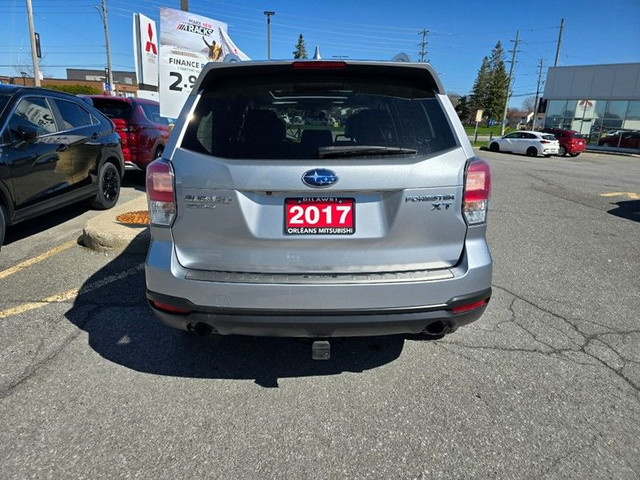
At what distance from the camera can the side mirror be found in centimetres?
471

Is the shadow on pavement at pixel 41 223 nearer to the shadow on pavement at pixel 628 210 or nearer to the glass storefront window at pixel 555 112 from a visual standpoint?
the shadow on pavement at pixel 628 210

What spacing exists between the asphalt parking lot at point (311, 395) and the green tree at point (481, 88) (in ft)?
306

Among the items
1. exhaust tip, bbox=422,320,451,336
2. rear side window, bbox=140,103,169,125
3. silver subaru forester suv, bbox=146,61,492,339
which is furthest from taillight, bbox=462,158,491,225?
rear side window, bbox=140,103,169,125

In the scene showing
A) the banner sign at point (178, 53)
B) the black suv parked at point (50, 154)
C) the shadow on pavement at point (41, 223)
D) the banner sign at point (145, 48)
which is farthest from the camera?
the banner sign at point (145, 48)

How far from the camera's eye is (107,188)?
22.6 ft

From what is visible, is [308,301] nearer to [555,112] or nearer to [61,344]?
[61,344]

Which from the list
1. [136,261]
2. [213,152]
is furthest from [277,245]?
[136,261]

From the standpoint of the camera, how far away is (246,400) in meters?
2.50

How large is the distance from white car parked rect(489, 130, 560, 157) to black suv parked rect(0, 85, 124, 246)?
24311 mm

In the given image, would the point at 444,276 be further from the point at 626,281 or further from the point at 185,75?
the point at 185,75

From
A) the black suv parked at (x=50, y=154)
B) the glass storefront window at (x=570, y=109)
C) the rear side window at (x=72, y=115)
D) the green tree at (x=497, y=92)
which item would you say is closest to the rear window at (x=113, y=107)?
the black suv parked at (x=50, y=154)

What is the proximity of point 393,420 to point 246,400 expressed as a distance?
2.85 ft

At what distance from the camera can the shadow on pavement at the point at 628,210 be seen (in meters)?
8.08

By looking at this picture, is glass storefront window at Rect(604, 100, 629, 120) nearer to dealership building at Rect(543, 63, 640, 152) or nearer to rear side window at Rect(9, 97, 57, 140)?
dealership building at Rect(543, 63, 640, 152)
